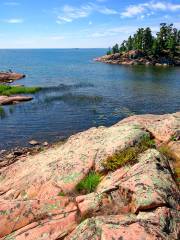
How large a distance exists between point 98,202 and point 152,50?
148329mm

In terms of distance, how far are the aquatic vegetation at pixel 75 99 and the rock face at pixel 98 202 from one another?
42381 millimetres

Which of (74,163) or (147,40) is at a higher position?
(147,40)

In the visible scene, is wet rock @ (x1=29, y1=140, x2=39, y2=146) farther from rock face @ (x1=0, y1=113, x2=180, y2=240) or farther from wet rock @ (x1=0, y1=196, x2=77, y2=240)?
A: wet rock @ (x1=0, y1=196, x2=77, y2=240)

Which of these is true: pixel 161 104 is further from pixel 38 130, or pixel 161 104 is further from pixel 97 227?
pixel 97 227

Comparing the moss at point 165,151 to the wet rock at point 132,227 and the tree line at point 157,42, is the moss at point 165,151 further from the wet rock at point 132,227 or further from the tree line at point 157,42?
the tree line at point 157,42

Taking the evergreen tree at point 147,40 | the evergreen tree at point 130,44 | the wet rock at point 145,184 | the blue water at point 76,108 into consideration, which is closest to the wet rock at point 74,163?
the wet rock at point 145,184

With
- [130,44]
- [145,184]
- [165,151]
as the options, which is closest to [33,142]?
[165,151]

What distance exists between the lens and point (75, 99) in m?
60.0

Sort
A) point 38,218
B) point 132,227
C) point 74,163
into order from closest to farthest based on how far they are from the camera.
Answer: point 132,227
point 38,218
point 74,163

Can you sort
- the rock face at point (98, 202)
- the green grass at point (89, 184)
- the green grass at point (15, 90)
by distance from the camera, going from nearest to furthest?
the rock face at point (98, 202) → the green grass at point (89, 184) → the green grass at point (15, 90)

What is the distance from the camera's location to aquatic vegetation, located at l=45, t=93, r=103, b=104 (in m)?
58.0

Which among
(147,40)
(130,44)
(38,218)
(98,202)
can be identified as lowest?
(38,218)

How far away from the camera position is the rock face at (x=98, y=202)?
9094mm

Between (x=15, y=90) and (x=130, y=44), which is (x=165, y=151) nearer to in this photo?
(x=15, y=90)
